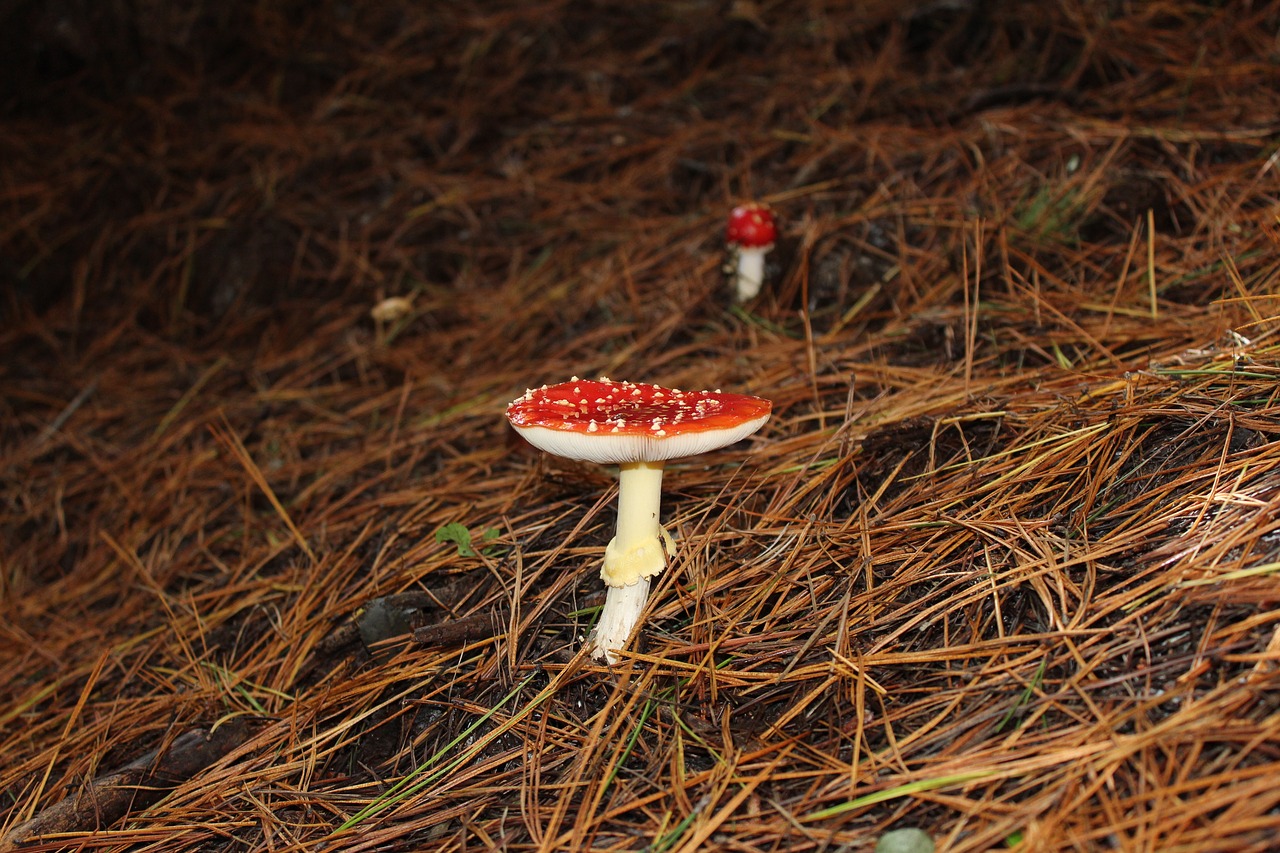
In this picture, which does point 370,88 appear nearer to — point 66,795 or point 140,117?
point 140,117

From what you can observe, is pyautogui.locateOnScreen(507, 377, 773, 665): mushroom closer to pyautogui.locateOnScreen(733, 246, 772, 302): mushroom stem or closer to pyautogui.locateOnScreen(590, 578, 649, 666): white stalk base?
pyautogui.locateOnScreen(590, 578, 649, 666): white stalk base

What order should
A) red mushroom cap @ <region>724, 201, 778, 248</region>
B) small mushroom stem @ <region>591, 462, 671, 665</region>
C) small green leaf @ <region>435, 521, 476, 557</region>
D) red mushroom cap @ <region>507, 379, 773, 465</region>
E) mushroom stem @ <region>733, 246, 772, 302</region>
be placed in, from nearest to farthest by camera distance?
red mushroom cap @ <region>507, 379, 773, 465</region> → small mushroom stem @ <region>591, 462, 671, 665</region> → small green leaf @ <region>435, 521, 476, 557</region> → red mushroom cap @ <region>724, 201, 778, 248</region> → mushroom stem @ <region>733, 246, 772, 302</region>

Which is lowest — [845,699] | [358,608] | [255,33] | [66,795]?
[66,795]

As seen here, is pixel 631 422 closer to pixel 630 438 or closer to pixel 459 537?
pixel 630 438

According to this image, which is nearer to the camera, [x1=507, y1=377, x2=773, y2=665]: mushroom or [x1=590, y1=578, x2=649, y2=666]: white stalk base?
[x1=507, y1=377, x2=773, y2=665]: mushroom

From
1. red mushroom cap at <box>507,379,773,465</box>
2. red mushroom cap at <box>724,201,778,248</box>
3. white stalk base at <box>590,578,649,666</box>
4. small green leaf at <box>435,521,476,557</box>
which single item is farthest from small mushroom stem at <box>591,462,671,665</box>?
red mushroom cap at <box>724,201,778,248</box>

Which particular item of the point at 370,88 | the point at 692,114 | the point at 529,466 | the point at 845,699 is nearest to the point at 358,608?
the point at 529,466

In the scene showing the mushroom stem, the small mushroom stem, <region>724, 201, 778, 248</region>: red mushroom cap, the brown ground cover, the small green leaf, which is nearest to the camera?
the brown ground cover

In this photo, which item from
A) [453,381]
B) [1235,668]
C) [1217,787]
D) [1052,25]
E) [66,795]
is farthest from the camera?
[1052,25]

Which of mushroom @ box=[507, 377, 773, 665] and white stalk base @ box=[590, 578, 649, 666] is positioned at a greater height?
mushroom @ box=[507, 377, 773, 665]
